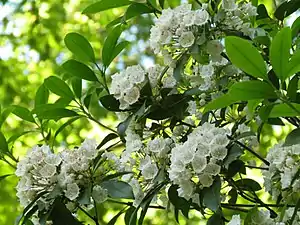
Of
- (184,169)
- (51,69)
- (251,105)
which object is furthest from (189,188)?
(51,69)

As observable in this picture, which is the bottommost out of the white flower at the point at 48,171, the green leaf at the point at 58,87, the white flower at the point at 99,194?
the white flower at the point at 99,194

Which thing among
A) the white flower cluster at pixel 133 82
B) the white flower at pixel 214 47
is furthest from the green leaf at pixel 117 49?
the white flower at pixel 214 47

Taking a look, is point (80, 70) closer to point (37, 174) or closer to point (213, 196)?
point (37, 174)

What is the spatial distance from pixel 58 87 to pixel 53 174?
0.22 meters

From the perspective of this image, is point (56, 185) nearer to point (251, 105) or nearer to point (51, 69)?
point (251, 105)

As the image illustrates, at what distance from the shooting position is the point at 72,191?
0.81m

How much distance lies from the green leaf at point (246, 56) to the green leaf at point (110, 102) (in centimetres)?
27

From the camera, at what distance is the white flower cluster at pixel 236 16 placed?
0.86 m

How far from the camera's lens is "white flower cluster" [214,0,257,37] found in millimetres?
865

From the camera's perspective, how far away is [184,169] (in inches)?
29.4

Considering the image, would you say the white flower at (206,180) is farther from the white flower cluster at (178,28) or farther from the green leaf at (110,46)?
the green leaf at (110,46)

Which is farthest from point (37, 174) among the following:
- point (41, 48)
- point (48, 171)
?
point (41, 48)

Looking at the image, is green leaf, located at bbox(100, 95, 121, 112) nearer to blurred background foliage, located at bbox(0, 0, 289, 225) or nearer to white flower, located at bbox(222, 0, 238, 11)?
white flower, located at bbox(222, 0, 238, 11)

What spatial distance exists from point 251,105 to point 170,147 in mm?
173
